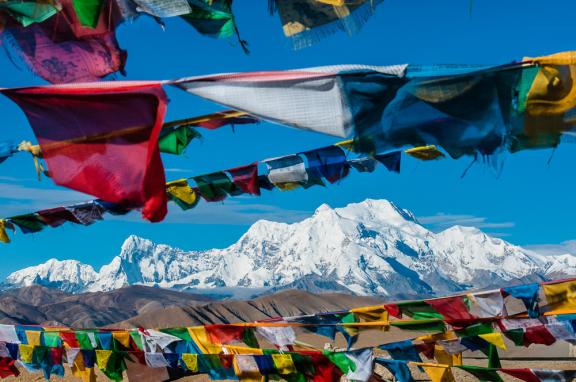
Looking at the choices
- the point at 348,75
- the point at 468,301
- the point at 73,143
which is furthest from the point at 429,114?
the point at 468,301

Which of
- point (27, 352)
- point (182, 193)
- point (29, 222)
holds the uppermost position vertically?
point (182, 193)

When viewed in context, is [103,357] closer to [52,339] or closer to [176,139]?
[52,339]

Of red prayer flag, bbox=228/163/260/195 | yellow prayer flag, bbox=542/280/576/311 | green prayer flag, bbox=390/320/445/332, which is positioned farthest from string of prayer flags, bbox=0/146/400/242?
yellow prayer flag, bbox=542/280/576/311

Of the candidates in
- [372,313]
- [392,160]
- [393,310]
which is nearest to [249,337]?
[372,313]

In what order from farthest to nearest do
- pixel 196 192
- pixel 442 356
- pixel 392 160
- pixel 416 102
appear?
1. pixel 442 356
2. pixel 196 192
3. pixel 392 160
4. pixel 416 102

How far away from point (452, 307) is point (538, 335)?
1.45m

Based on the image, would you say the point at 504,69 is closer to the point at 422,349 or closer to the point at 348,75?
the point at 348,75

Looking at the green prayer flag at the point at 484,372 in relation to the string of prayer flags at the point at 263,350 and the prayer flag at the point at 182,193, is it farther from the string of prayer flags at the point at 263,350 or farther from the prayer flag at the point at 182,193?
the prayer flag at the point at 182,193

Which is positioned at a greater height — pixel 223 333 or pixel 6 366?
pixel 223 333

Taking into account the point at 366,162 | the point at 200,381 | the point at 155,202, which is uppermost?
the point at 155,202

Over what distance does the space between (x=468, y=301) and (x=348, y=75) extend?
8043 millimetres

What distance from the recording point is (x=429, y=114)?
171 inches

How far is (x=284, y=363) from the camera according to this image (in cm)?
804

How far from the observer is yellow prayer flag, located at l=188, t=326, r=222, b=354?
35.4ft
